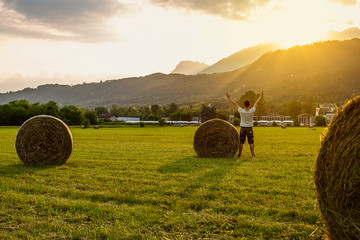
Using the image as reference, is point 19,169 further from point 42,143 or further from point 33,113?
point 33,113

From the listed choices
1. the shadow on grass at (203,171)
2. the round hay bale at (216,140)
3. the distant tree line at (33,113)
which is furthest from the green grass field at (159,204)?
the distant tree line at (33,113)

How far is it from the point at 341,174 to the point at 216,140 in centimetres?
998

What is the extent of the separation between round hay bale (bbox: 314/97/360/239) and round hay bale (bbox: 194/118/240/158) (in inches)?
371

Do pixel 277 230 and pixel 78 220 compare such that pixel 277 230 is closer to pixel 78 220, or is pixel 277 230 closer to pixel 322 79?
pixel 78 220

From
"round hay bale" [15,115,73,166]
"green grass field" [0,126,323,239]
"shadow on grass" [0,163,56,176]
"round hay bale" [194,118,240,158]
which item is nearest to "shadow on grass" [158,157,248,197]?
"green grass field" [0,126,323,239]

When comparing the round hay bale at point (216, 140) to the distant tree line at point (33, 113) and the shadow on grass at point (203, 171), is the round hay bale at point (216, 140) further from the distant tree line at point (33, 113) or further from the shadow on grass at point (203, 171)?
the distant tree line at point (33, 113)

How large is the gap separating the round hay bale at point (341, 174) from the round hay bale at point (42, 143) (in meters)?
Answer: 10.7

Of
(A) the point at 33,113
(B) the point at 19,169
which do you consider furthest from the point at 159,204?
(A) the point at 33,113

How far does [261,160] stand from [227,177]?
4380 millimetres

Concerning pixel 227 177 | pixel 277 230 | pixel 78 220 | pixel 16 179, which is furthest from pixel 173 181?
pixel 16 179

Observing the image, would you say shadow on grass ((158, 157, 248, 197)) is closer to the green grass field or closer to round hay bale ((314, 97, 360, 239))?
the green grass field

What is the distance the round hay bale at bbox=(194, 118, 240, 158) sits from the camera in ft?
46.1

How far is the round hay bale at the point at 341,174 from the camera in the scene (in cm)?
409

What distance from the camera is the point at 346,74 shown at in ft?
584
